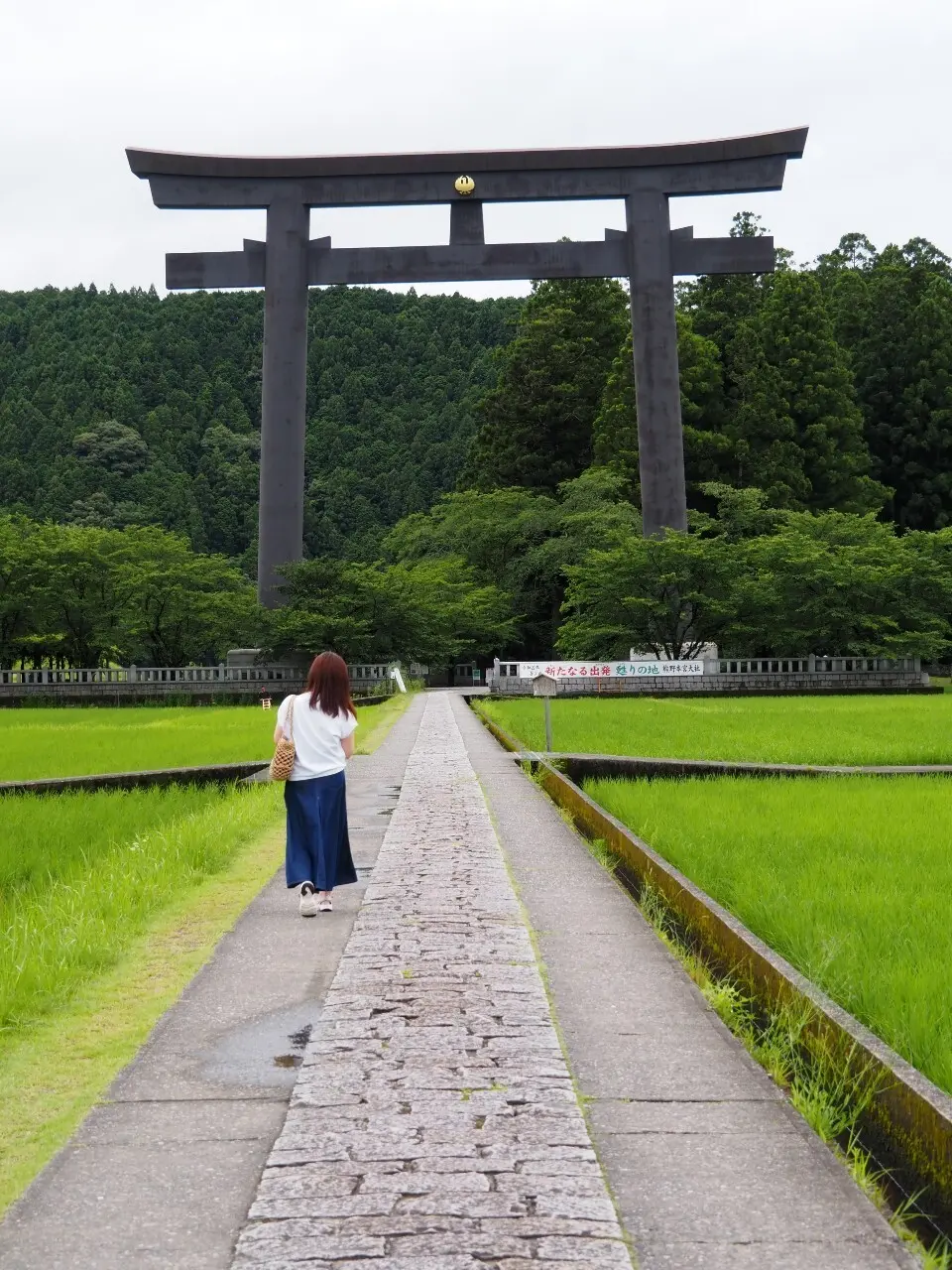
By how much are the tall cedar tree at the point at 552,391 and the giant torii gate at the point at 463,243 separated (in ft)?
77.8

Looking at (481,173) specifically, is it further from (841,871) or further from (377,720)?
(841,871)


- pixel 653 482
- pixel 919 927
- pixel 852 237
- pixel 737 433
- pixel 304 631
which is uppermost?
pixel 852 237

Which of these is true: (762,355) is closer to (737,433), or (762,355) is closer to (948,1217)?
(737,433)

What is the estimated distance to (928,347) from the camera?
161 ft

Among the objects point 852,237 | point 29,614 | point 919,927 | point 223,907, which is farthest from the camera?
point 852,237

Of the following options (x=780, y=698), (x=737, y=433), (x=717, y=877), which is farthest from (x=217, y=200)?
(x=717, y=877)

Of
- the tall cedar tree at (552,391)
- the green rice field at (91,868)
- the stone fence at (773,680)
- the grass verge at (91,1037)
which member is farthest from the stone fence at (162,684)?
the grass verge at (91,1037)

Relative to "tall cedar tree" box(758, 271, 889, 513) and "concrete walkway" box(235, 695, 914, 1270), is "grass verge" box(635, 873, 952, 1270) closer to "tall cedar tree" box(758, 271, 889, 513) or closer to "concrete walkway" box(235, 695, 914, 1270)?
"concrete walkway" box(235, 695, 914, 1270)

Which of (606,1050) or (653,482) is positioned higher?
(653,482)

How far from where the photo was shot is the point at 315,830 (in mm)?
6176

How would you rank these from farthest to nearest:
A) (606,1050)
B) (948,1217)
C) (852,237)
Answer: (852,237), (606,1050), (948,1217)

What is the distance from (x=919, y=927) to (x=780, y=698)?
24.9 meters

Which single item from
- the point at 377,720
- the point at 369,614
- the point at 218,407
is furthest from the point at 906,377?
the point at 218,407

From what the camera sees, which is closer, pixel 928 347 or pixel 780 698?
pixel 780 698
